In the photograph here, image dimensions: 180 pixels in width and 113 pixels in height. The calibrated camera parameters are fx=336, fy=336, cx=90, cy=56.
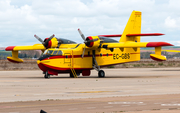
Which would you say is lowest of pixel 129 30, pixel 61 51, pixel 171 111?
pixel 171 111

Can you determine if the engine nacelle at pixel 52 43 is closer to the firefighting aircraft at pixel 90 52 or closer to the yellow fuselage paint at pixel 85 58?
the firefighting aircraft at pixel 90 52

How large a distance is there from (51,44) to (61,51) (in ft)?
10.6

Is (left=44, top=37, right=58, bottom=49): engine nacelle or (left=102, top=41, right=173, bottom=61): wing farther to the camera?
(left=44, top=37, right=58, bottom=49): engine nacelle

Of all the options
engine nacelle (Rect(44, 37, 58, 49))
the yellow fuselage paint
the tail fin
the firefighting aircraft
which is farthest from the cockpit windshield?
the tail fin

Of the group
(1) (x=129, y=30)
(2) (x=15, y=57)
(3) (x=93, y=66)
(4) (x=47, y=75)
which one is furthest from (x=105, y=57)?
(2) (x=15, y=57)

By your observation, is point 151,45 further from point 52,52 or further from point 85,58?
point 52,52

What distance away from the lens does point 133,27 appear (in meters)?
47.7

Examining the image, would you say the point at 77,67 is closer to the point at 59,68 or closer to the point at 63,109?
the point at 59,68

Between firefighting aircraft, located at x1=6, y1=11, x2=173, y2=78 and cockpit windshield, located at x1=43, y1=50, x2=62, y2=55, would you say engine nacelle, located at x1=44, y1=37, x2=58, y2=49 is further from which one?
cockpit windshield, located at x1=43, y1=50, x2=62, y2=55

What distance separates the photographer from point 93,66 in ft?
146

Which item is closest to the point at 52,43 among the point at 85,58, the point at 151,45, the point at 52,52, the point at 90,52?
the point at 52,52

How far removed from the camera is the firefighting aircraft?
134 feet

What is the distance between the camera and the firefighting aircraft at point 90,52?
40.8 meters

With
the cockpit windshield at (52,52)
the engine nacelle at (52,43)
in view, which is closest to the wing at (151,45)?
the cockpit windshield at (52,52)
